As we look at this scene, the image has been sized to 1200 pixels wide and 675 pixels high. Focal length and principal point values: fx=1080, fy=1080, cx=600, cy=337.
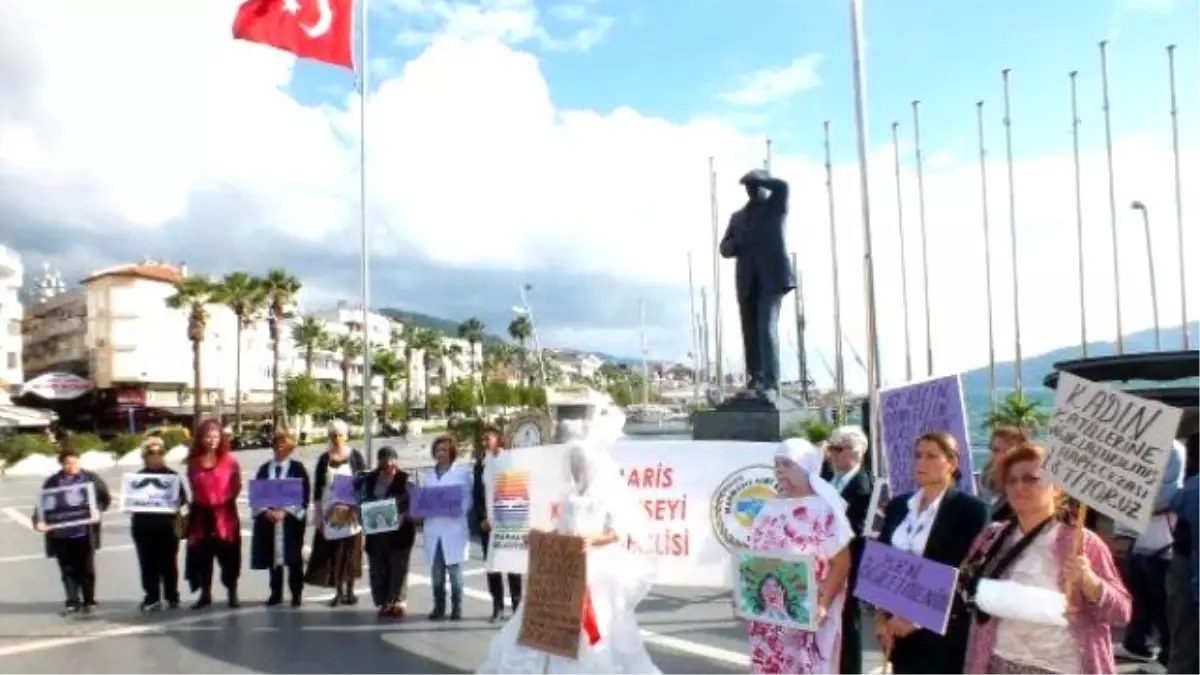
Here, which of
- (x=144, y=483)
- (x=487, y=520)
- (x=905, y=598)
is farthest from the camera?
(x=144, y=483)

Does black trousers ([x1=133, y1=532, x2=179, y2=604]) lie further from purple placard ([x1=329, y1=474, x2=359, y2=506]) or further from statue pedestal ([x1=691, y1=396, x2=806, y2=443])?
statue pedestal ([x1=691, y1=396, x2=806, y2=443])

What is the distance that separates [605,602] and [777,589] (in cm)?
171

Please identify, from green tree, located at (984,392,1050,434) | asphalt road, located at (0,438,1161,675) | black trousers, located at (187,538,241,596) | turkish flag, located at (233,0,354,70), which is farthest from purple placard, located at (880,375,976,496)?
green tree, located at (984,392,1050,434)

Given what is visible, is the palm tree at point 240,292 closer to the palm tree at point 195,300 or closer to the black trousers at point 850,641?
the palm tree at point 195,300

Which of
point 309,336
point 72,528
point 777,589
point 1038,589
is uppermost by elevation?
point 309,336

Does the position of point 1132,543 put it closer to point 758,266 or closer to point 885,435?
point 885,435

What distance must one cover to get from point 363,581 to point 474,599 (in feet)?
6.60

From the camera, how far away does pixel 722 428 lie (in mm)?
11695

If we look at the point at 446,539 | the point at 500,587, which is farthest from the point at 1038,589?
the point at 446,539

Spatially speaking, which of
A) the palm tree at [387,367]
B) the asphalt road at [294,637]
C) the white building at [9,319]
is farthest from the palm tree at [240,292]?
the asphalt road at [294,637]

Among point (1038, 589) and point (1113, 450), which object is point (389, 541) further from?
point (1113, 450)

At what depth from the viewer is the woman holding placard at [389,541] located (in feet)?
34.4

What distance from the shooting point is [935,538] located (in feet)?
15.6

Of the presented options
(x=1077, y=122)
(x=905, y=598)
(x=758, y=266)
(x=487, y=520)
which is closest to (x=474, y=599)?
(x=487, y=520)
